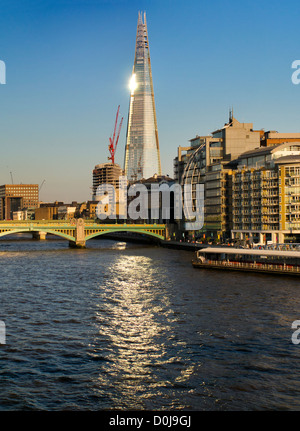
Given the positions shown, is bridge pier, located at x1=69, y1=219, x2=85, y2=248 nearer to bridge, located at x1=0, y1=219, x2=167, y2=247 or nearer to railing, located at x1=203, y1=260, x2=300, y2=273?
bridge, located at x1=0, y1=219, x2=167, y2=247

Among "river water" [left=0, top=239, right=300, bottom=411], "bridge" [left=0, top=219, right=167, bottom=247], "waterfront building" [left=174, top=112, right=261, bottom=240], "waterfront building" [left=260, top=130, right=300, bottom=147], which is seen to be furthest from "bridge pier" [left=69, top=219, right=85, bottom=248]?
"river water" [left=0, top=239, right=300, bottom=411]

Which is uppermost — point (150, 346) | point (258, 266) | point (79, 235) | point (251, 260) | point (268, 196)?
point (268, 196)

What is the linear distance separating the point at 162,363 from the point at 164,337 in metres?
6.23

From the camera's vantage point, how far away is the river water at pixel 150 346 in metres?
27.6

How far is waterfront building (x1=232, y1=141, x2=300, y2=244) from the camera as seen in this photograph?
367 feet

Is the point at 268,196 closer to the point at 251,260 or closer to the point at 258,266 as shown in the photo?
the point at 251,260

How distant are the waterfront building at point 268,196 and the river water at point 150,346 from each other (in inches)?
1867

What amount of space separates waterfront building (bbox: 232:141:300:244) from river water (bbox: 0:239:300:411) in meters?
47.4

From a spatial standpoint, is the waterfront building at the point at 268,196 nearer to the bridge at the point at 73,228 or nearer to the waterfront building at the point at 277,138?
the waterfront building at the point at 277,138

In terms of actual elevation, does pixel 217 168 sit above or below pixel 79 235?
above

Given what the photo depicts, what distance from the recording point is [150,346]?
121ft

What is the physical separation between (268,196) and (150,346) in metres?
84.9

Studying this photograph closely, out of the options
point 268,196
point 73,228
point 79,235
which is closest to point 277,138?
point 268,196

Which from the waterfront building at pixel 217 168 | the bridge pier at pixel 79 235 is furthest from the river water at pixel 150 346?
the bridge pier at pixel 79 235
